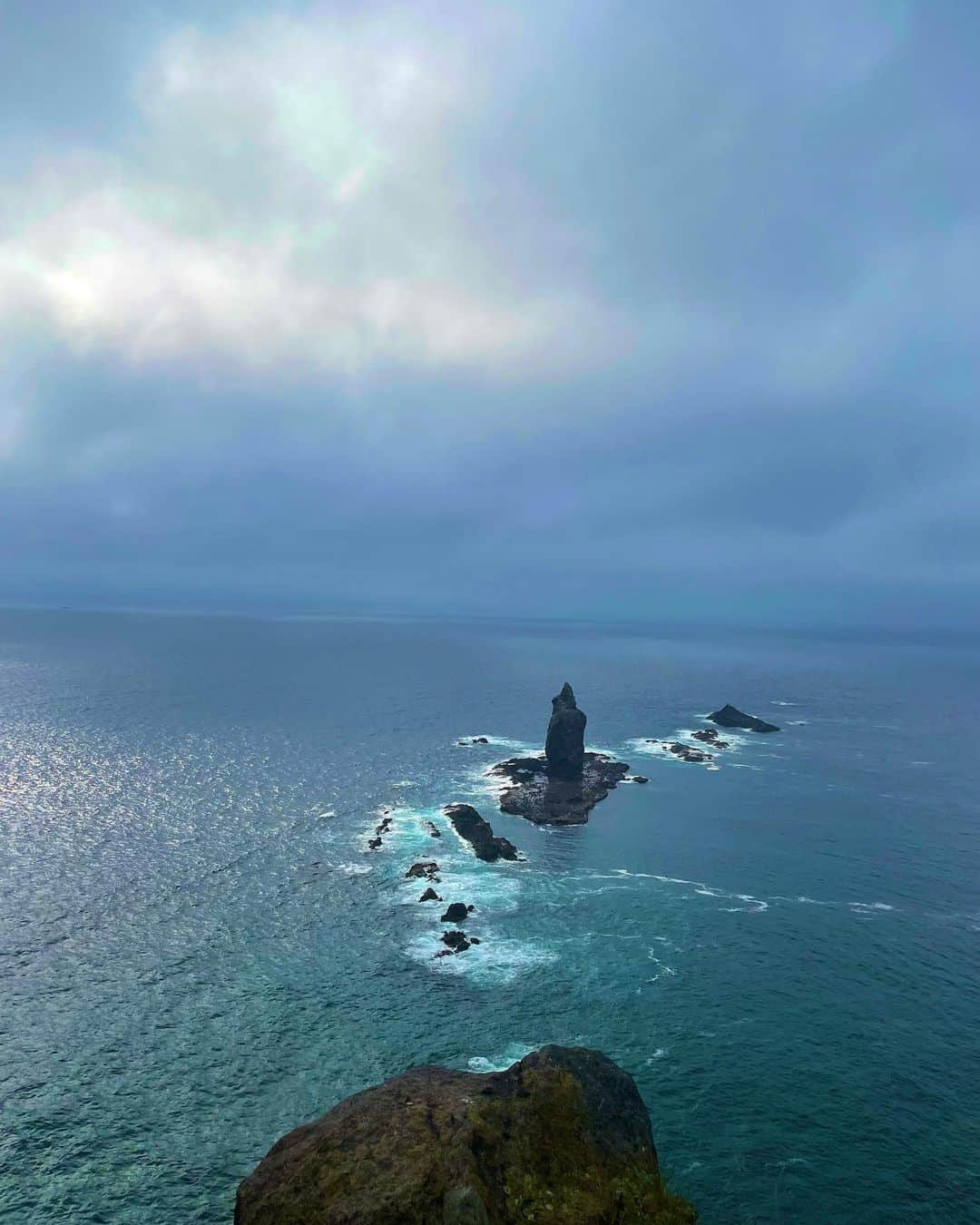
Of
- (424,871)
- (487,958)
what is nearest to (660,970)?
(487,958)

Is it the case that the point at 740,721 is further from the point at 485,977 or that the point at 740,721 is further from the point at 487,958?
the point at 485,977

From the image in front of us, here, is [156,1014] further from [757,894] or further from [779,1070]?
[757,894]

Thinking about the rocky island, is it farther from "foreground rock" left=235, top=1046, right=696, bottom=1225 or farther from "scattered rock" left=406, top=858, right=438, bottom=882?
"foreground rock" left=235, top=1046, right=696, bottom=1225

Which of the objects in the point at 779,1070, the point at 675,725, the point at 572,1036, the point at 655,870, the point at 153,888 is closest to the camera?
the point at 779,1070

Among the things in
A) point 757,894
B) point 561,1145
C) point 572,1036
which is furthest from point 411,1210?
point 757,894

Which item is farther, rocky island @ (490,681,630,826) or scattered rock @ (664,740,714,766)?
scattered rock @ (664,740,714,766)

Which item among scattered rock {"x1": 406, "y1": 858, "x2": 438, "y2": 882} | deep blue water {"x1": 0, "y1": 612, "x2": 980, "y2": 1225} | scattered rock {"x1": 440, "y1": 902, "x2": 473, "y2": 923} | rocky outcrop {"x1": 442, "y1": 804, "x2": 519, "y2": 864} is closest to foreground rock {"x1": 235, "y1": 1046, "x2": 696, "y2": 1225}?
deep blue water {"x1": 0, "y1": 612, "x2": 980, "y2": 1225}

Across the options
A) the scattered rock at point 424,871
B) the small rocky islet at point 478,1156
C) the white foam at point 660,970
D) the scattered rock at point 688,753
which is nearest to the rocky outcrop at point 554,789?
the scattered rock at point 688,753
